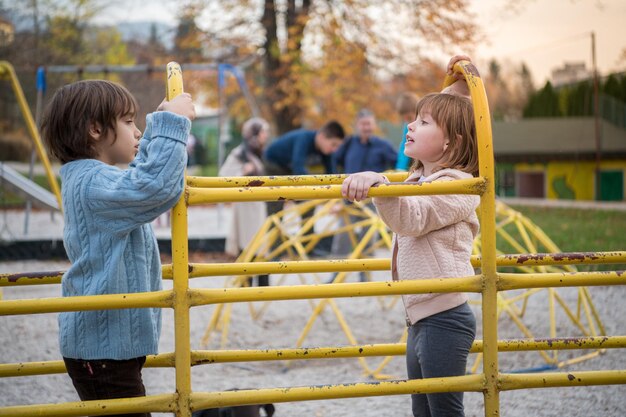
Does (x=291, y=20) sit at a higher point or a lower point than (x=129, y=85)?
higher

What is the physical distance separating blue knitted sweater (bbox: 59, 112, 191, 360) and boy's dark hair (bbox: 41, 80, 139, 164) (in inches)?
1.8

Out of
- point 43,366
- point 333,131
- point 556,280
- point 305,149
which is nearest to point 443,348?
Answer: point 556,280

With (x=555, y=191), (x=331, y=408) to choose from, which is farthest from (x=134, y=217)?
(x=555, y=191)

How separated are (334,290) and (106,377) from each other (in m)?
0.67

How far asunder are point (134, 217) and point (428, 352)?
3.06 ft

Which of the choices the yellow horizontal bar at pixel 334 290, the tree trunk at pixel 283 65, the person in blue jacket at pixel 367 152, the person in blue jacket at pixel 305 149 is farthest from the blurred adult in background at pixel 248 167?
the tree trunk at pixel 283 65

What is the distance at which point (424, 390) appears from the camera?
81.7 inches

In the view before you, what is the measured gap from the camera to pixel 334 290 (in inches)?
82.4

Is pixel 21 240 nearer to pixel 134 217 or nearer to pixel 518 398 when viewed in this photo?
pixel 518 398

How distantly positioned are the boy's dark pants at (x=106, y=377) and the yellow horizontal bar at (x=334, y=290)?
26 cm

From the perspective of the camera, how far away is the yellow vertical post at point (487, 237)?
2.06 metres

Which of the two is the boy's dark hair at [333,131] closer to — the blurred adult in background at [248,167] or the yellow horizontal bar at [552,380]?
A: the blurred adult in background at [248,167]

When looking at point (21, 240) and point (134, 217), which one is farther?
point (21, 240)

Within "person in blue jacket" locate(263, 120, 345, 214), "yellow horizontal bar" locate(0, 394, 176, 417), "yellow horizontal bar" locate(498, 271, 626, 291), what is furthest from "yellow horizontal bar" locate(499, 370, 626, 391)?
"person in blue jacket" locate(263, 120, 345, 214)
